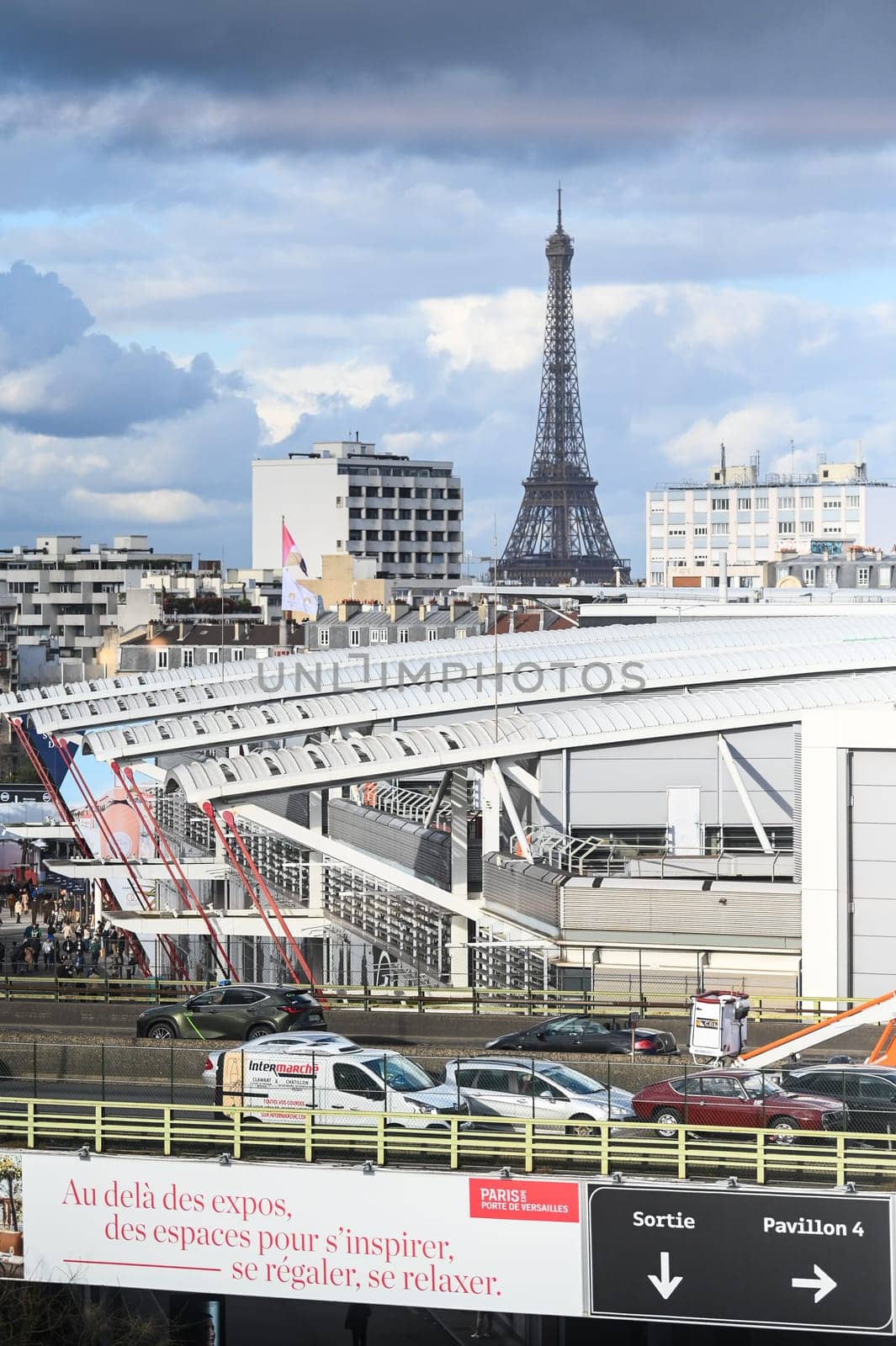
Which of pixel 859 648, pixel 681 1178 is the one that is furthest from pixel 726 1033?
pixel 859 648

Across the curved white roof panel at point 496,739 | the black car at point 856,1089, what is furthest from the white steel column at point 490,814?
the black car at point 856,1089

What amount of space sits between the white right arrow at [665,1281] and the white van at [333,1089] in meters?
2.90

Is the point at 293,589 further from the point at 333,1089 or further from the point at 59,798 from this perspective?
the point at 333,1089

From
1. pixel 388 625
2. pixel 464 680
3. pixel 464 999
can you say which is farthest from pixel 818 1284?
pixel 388 625

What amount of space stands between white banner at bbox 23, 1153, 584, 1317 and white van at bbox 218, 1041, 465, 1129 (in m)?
0.80

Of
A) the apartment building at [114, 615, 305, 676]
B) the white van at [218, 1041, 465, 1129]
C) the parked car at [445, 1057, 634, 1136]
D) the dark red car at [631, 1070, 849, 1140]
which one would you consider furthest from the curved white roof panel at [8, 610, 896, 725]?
the apartment building at [114, 615, 305, 676]

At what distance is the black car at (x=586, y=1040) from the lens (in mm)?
30906

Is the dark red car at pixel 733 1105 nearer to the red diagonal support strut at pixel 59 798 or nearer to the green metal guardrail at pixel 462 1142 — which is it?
the green metal guardrail at pixel 462 1142

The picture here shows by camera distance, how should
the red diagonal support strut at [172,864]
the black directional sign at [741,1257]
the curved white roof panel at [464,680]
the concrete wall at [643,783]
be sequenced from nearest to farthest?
the black directional sign at [741,1257] < the red diagonal support strut at [172,864] < the concrete wall at [643,783] < the curved white roof panel at [464,680]

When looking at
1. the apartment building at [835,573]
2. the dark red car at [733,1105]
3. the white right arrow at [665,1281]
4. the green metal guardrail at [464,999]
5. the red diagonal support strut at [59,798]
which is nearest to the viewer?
the white right arrow at [665,1281]

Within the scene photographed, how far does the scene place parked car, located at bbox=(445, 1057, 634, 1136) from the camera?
24484mm

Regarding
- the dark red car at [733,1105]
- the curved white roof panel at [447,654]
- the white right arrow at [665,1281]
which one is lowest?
the white right arrow at [665,1281]

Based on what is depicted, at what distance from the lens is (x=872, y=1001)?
105 ft

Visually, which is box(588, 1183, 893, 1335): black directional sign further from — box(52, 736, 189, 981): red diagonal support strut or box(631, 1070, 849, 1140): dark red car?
box(52, 736, 189, 981): red diagonal support strut
